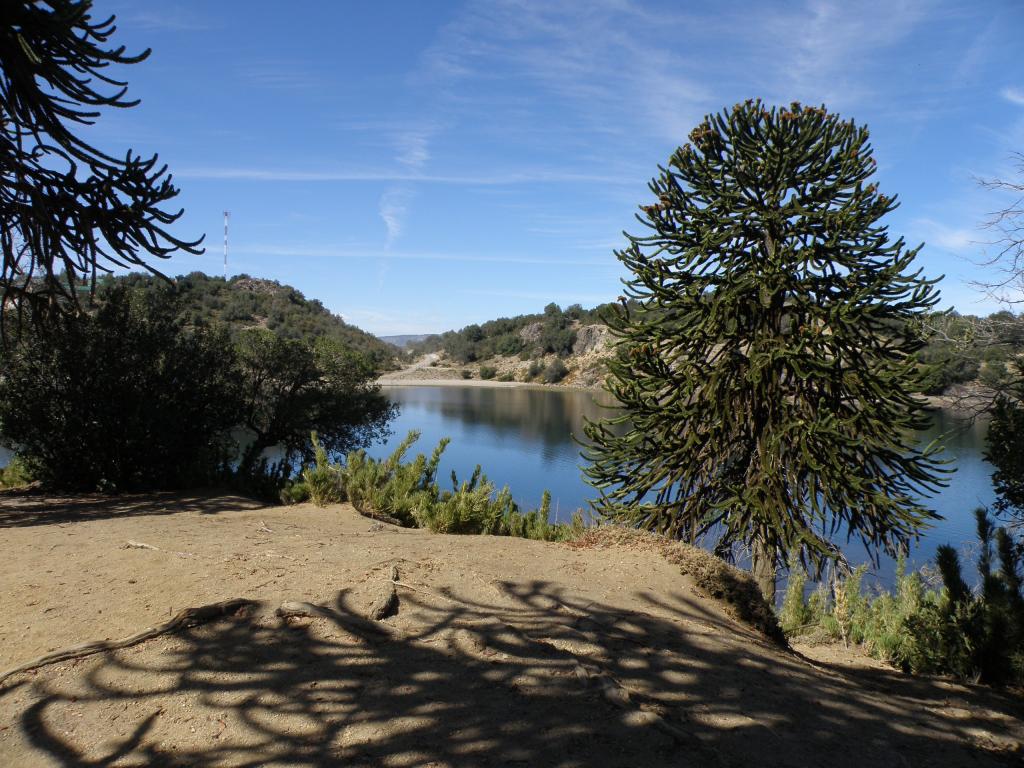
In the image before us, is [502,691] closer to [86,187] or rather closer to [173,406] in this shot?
[86,187]

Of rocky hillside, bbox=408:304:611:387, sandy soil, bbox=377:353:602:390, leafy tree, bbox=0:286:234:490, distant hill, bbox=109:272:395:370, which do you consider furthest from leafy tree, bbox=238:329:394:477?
sandy soil, bbox=377:353:602:390

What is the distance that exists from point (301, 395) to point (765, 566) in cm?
1166

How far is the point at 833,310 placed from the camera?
8383mm

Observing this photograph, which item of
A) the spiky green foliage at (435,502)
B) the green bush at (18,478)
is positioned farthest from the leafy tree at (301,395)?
the spiky green foliage at (435,502)

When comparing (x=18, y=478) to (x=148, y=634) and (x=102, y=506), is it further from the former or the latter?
(x=148, y=634)

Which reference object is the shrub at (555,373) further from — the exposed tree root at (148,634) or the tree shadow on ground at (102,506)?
the exposed tree root at (148,634)

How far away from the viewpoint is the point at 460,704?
3.02 metres

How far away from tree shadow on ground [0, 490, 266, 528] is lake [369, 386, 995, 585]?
4.60 meters

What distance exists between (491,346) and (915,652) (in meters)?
104

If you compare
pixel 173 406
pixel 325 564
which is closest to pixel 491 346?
pixel 173 406

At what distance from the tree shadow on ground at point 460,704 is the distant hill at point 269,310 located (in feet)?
136

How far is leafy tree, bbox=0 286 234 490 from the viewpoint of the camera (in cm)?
1043

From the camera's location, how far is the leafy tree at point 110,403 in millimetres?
10430

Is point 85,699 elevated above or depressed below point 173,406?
below
